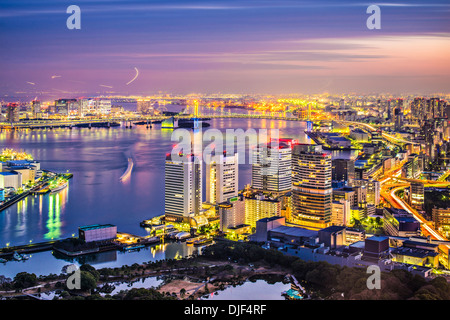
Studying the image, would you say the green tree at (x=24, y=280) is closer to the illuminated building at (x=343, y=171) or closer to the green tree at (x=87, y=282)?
the green tree at (x=87, y=282)

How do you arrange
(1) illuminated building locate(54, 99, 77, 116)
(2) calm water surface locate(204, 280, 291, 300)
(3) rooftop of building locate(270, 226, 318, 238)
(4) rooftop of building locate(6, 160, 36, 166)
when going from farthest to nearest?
1. (1) illuminated building locate(54, 99, 77, 116)
2. (4) rooftop of building locate(6, 160, 36, 166)
3. (3) rooftop of building locate(270, 226, 318, 238)
4. (2) calm water surface locate(204, 280, 291, 300)

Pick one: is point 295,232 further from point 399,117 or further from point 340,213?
point 399,117

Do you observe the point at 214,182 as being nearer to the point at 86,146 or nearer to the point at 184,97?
the point at 86,146

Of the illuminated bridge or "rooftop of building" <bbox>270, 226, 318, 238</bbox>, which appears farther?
the illuminated bridge

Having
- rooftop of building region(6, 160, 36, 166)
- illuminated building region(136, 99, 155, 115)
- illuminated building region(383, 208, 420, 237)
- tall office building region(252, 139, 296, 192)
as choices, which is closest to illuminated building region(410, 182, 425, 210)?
illuminated building region(383, 208, 420, 237)

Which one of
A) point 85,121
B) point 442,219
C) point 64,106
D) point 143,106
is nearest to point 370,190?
point 442,219

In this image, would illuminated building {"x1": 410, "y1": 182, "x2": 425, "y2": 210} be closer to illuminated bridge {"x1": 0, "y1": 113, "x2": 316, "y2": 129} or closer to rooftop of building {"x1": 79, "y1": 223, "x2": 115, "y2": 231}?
rooftop of building {"x1": 79, "y1": 223, "x2": 115, "y2": 231}
